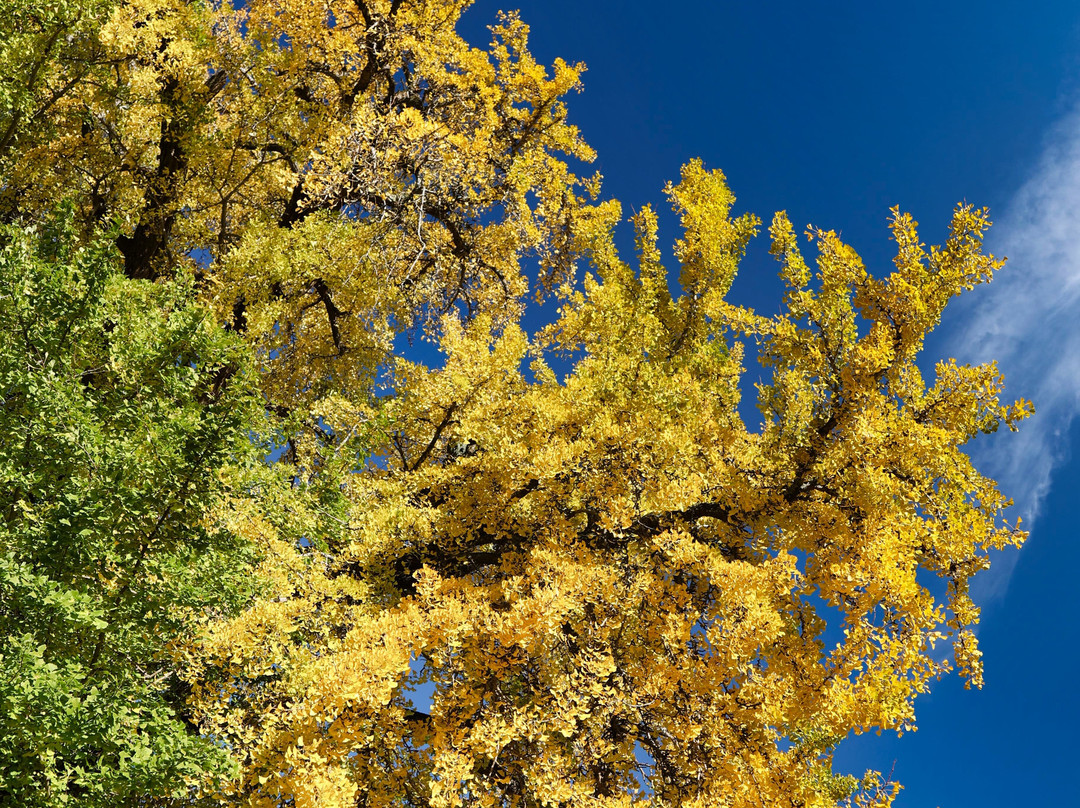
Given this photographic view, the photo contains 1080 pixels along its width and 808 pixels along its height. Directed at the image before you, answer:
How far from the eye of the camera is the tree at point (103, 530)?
6.16 m

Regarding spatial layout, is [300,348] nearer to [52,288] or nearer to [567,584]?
[52,288]

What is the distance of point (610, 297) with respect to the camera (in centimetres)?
1286

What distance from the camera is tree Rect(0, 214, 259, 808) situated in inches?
243

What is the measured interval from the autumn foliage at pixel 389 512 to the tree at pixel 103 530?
5 cm

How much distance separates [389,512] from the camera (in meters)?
9.22

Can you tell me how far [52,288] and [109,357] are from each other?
105 cm

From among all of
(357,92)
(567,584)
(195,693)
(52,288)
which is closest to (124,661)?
(195,693)

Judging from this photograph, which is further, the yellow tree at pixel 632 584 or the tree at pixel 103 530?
the yellow tree at pixel 632 584

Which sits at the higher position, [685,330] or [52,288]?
[685,330]

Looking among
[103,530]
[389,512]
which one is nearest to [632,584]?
[389,512]

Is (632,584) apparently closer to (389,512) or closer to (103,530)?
(389,512)

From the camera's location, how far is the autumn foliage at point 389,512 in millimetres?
6727

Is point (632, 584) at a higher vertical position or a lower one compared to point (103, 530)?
higher

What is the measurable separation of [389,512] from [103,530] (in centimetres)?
346
